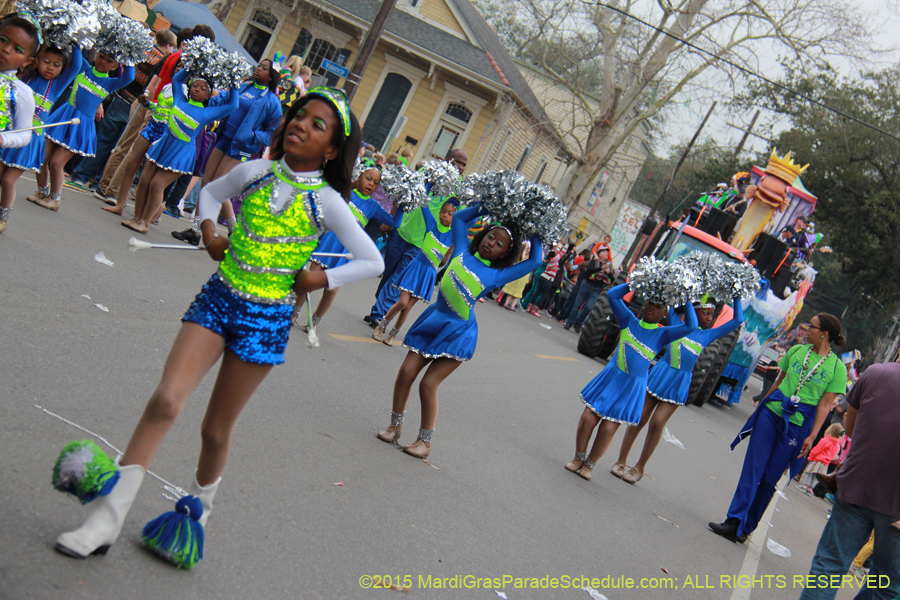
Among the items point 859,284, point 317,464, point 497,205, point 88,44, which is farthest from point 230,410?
point 859,284

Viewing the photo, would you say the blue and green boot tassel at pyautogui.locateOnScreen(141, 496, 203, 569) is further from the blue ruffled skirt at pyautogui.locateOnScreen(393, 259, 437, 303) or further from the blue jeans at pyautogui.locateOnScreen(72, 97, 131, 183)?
the blue jeans at pyautogui.locateOnScreen(72, 97, 131, 183)

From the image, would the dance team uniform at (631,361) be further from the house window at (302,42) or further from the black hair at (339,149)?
the house window at (302,42)

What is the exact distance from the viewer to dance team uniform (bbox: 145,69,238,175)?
8875mm

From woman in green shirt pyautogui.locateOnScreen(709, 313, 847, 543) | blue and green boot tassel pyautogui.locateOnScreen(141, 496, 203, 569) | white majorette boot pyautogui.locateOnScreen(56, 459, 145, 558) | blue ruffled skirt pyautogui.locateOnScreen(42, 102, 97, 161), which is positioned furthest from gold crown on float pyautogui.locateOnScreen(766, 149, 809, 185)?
white majorette boot pyautogui.locateOnScreen(56, 459, 145, 558)

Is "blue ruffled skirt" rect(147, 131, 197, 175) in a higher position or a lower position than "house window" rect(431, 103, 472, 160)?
lower

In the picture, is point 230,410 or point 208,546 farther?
point 208,546

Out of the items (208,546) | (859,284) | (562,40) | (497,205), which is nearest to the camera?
(208,546)

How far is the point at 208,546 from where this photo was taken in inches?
138

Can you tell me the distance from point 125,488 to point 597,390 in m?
5.16

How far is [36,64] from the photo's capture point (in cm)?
675

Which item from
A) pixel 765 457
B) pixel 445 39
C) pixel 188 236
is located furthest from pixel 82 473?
pixel 445 39

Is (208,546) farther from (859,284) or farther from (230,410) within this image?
(859,284)

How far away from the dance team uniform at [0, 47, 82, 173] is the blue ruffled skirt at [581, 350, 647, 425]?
507 cm

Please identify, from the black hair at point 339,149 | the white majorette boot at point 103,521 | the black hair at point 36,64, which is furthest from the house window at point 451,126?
the white majorette boot at point 103,521
